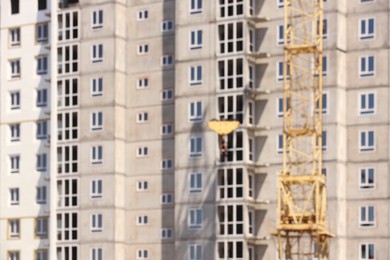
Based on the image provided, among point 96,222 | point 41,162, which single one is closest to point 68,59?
point 41,162

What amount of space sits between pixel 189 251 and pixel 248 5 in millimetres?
19497

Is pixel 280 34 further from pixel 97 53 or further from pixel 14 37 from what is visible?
pixel 14 37

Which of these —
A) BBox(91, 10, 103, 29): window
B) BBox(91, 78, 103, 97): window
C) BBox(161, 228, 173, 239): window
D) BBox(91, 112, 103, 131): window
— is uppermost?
BBox(91, 10, 103, 29): window

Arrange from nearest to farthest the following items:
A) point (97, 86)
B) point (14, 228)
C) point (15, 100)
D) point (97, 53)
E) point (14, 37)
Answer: point (97, 86), point (97, 53), point (14, 228), point (15, 100), point (14, 37)

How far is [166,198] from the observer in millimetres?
109125

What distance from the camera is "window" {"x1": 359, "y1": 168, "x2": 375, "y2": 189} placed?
332ft

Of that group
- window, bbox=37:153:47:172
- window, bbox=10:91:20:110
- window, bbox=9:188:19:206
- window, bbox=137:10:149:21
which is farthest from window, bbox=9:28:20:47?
window, bbox=9:188:19:206

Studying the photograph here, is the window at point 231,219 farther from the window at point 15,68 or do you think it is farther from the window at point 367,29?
the window at point 15,68

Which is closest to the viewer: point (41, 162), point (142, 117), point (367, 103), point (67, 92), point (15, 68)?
point (367, 103)

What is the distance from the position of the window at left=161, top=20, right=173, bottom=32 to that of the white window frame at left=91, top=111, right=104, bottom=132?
8.49 meters

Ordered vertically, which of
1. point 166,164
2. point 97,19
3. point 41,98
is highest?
point 97,19

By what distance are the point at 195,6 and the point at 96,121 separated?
12684 millimetres

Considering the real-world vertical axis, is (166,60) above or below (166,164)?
above

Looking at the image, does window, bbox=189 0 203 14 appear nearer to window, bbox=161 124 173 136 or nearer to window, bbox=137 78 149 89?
window, bbox=137 78 149 89
